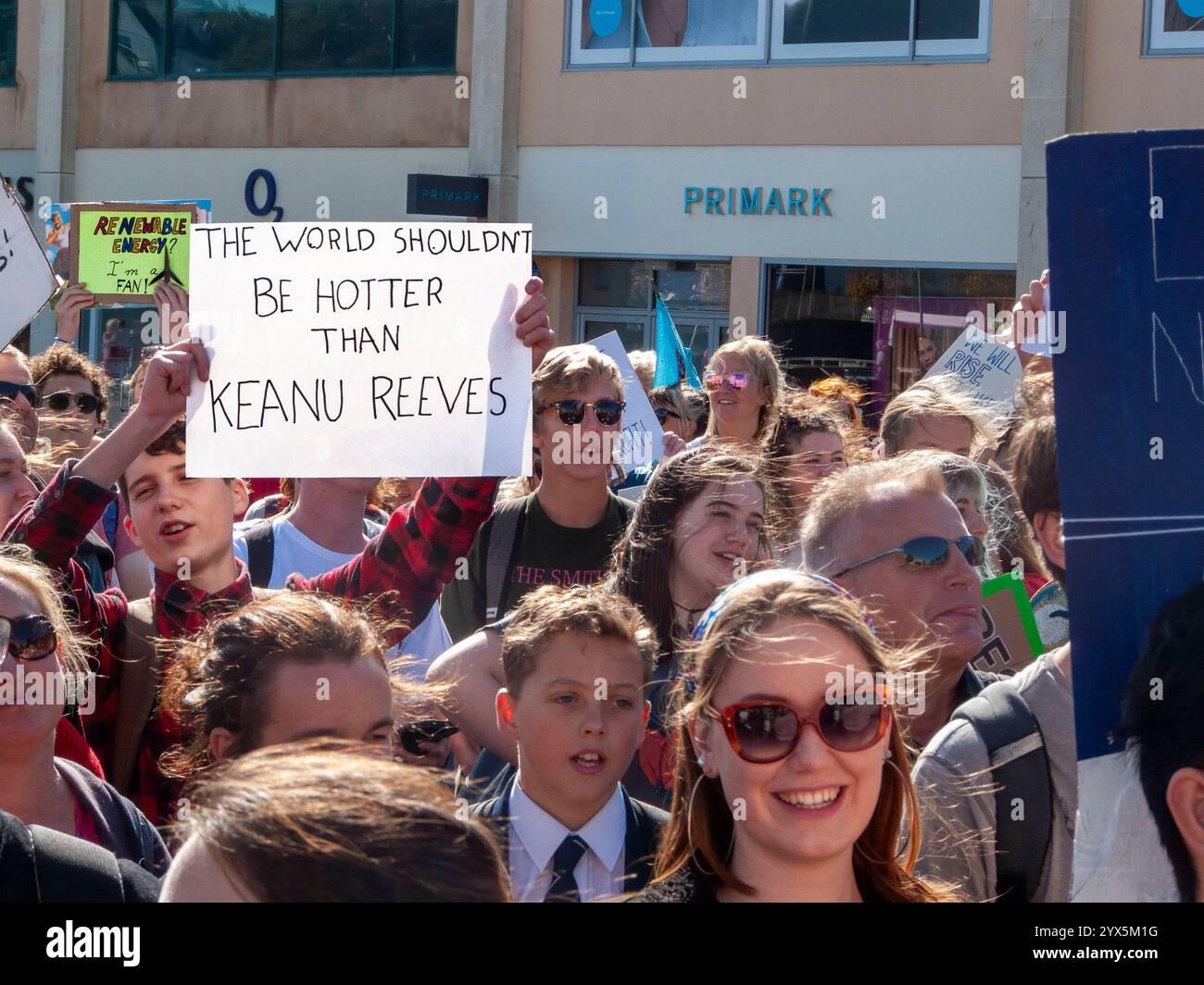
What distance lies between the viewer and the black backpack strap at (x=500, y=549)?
3.94m

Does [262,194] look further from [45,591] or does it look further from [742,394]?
[45,591]

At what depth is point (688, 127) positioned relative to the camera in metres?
15.3

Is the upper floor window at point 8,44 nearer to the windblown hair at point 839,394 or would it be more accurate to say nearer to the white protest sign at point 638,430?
the white protest sign at point 638,430

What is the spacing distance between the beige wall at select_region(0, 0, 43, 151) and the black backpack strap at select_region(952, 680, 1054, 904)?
1890cm

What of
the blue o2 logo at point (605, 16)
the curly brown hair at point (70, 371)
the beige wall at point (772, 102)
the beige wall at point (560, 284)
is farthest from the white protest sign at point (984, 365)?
the blue o2 logo at point (605, 16)

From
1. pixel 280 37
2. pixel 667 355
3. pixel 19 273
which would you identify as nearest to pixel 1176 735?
pixel 19 273

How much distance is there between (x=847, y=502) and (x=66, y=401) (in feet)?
14.2

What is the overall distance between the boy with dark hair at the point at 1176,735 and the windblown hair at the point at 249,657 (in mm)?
1304

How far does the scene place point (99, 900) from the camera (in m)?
1.96

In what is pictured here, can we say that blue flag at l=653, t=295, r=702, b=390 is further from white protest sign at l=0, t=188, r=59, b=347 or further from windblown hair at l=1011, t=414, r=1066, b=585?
windblown hair at l=1011, t=414, r=1066, b=585

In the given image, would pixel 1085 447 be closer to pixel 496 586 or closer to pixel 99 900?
pixel 99 900
